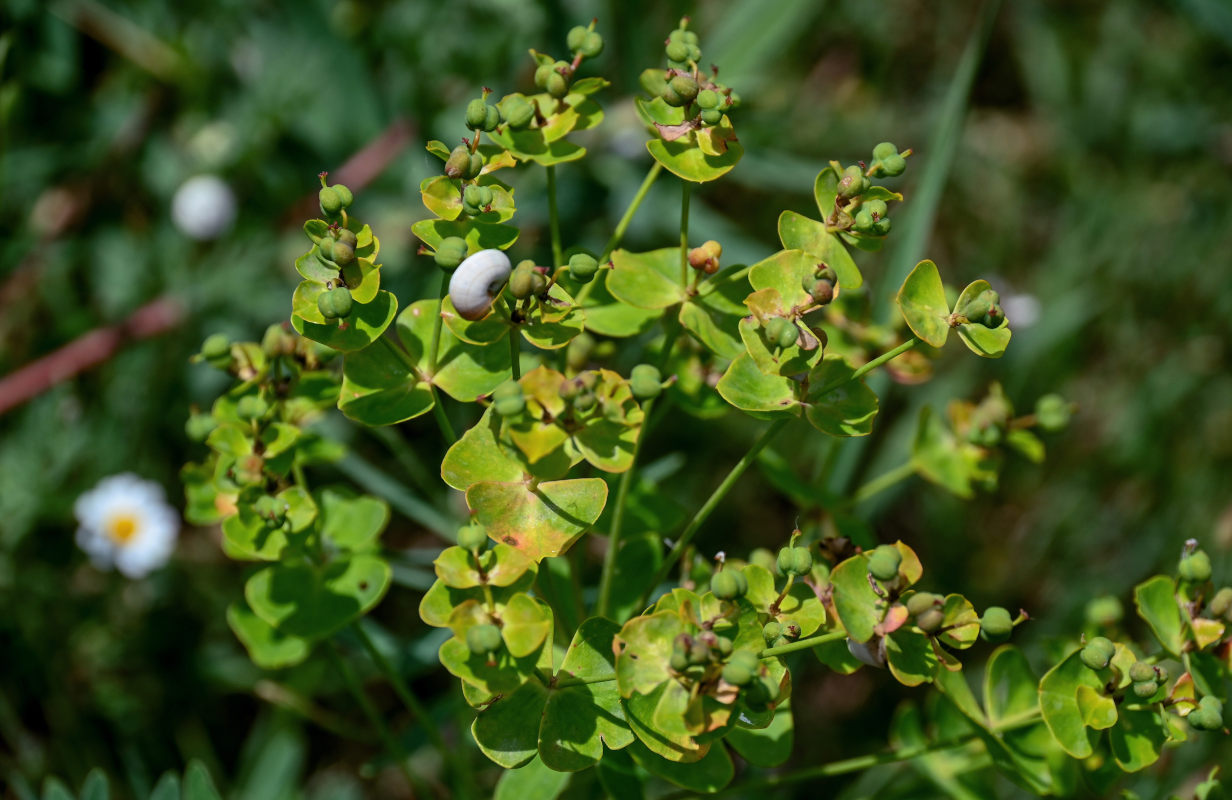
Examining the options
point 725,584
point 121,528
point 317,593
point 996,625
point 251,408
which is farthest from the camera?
point 121,528

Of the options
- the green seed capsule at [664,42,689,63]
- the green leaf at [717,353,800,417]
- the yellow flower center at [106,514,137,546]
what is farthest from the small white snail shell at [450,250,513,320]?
the yellow flower center at [106,514,137,546]

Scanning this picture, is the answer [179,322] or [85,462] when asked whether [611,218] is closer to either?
[179,322]

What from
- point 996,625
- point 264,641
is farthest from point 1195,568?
point 264,641

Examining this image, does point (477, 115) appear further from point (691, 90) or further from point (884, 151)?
point (884, 151)

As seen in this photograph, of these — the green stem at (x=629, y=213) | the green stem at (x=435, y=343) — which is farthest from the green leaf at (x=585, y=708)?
the green stem at (x=629, y=213)

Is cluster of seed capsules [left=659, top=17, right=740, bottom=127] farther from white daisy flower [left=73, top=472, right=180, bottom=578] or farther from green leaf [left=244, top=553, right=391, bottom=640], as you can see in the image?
white daisy flower [left=73, top=472, right=180, bottom=578]

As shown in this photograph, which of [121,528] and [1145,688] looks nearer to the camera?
[1145,688]

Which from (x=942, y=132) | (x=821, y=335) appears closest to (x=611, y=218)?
(x=942, y=132)

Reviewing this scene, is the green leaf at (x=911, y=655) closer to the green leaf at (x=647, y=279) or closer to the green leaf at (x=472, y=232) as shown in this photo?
the green leaf at (x=647, y=279)
